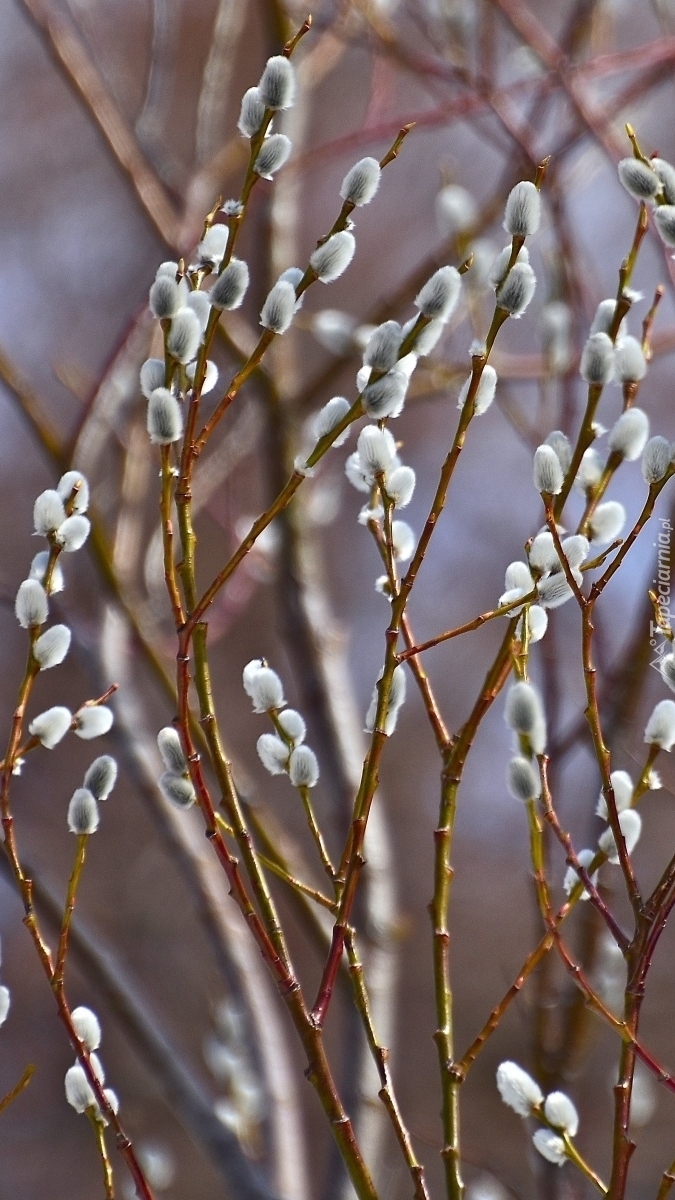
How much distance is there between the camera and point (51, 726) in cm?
51

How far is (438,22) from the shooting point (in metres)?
1.17

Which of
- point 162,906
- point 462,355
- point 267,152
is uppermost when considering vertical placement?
point 162,906

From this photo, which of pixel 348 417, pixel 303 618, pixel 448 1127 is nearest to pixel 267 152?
pixel 348 417

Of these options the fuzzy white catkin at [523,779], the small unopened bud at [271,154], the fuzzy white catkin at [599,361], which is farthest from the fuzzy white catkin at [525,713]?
the small unopened bud at [271,154]

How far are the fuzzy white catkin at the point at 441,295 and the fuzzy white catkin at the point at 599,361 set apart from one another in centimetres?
6

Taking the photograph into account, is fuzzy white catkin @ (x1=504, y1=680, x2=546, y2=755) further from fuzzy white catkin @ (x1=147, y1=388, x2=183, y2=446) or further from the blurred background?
the blurred background

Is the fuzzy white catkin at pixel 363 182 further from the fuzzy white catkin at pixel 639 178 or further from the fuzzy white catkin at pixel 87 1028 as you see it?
the fuzzy white catkin at pixel 87 1028

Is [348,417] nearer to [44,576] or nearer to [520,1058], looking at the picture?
[44,576]

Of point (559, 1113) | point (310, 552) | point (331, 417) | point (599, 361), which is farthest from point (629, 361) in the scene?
point (310, 552)

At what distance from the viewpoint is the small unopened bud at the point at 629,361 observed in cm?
44

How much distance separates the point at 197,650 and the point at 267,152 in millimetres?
A: 198

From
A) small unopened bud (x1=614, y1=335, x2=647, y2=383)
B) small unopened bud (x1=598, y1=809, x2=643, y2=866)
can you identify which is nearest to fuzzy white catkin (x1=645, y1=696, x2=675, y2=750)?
small unopened bud (x1=598, y1=809, x2=643, y2=866)

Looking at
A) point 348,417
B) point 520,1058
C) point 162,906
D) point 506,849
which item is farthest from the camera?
point 162,906

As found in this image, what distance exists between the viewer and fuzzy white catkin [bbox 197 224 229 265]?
18.2 inches
